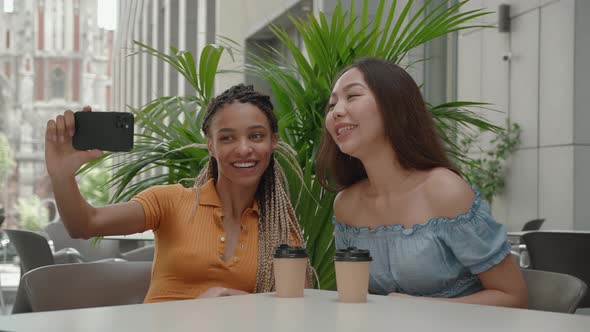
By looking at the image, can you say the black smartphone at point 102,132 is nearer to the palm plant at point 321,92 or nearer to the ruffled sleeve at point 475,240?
the ruffled sleeve at point 475,240

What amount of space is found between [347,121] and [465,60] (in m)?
7.18

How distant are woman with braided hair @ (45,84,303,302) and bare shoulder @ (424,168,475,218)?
0.43 meters

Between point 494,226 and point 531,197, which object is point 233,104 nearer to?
point 494,226

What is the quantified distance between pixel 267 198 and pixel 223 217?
0.14 meters

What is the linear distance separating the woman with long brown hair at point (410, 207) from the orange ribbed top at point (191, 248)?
0.88ft

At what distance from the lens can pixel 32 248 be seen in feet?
12.8

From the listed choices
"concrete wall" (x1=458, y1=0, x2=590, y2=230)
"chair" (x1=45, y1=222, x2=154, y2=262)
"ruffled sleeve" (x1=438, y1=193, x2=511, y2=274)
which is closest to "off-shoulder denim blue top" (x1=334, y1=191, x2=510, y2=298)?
"ruffled sleeve" (x1=438, y1=193, x2=511, y2=274)

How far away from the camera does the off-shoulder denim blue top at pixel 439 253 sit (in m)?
1.98

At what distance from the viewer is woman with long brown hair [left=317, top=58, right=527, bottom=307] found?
198cm

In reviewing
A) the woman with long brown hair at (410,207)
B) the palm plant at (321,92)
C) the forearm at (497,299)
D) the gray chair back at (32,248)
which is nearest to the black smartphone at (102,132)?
the woman with long brown hair at (410,207)

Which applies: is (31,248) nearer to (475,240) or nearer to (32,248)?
(32,248)

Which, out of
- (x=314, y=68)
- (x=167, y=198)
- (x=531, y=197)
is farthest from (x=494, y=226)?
(x=531, y=197)

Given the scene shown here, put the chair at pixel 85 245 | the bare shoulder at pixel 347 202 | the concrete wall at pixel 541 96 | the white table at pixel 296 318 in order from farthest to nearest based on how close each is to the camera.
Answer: the concrete wall at pixel 541 96 < the chair at pixel 85 245 < the bare shoulder at pixel 347 202 < the white table at pixel 296 318

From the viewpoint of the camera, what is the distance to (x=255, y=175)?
2.25 meters
